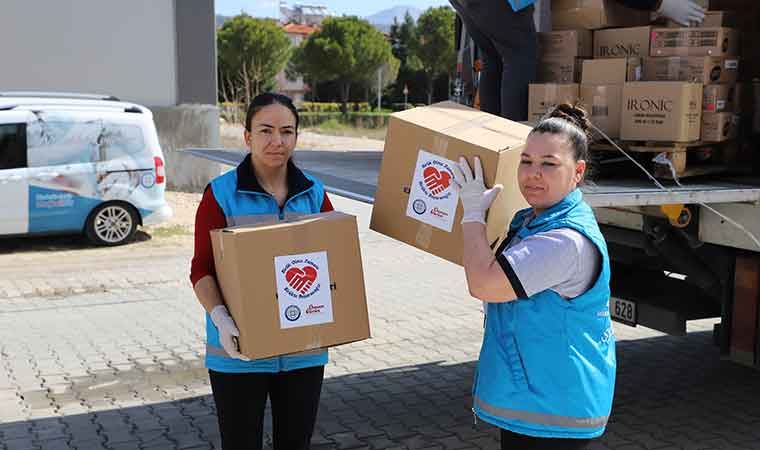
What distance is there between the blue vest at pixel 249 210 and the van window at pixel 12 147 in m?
7.76

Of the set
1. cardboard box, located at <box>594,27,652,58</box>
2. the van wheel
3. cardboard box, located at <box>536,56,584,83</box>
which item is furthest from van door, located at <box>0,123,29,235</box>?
cardboard box, located at <box>594,27,652,58</box>

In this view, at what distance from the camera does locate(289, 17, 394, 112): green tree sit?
53625 millimetres

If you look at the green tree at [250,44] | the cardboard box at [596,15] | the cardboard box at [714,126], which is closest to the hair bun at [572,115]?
the cardboard box at [714,126]

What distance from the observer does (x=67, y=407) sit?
4938 millimetres

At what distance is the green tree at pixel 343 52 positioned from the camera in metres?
53.6

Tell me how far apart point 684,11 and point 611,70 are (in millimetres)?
409

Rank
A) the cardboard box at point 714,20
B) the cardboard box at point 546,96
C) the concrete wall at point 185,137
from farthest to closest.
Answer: the concrete wall at point 185,137 < the cardboard box at point 546,96 < the cardboard box at point 714,20

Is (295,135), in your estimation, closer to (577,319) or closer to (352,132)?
(577,319)

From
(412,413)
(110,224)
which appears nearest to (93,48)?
(110,224)

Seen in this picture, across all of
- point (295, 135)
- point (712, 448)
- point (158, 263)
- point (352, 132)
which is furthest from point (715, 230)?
point (352, 132)

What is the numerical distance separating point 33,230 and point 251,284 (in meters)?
8.03

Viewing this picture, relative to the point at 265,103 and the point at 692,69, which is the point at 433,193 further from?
the point at 692,69

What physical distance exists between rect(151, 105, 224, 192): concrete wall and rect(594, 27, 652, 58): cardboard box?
10.5 m

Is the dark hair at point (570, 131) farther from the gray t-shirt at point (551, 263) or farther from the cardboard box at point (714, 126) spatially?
the cardboard box at point (714, 126)
